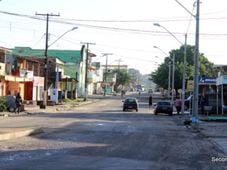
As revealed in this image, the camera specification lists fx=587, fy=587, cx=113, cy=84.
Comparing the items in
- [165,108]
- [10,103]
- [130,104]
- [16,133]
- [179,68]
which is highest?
[179,68]

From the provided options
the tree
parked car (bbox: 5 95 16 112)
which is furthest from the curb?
the tree

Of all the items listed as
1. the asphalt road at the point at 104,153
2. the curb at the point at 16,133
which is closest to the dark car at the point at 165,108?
the curb at the point at 16,133

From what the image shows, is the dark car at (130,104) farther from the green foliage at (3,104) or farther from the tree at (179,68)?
the tree at (179,68)

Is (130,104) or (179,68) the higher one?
(179,68)

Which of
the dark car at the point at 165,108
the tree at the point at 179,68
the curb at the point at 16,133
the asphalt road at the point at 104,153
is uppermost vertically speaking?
the tree at the point at 179,68

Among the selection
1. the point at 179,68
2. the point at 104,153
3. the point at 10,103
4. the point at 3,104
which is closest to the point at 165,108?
the point at 10,103

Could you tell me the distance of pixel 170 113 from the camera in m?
59.3

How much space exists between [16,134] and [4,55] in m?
42.0

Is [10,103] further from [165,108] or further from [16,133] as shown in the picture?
[16,133]

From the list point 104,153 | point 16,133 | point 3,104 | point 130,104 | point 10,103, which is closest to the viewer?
point 104,153

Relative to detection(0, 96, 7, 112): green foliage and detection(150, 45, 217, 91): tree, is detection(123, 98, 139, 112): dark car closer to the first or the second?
detection(0, 96, 7, 112): green foliage

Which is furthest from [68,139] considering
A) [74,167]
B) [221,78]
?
[221,78]

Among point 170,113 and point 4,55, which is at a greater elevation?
point 4,55

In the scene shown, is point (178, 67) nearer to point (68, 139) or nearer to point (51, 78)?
point (51, 78)
